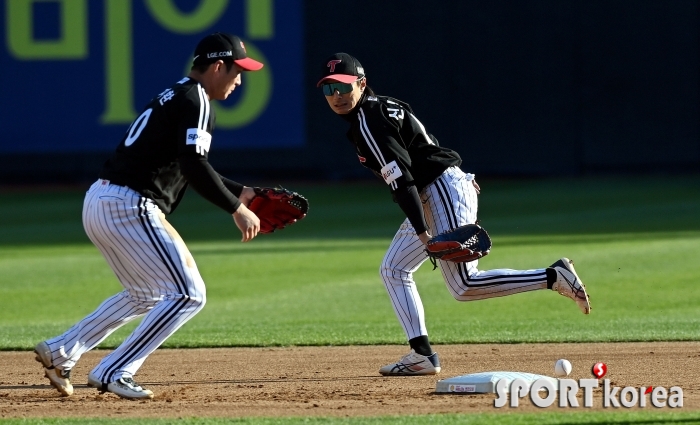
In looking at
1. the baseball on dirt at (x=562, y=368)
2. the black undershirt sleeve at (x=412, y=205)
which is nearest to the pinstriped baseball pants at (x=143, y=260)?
the black undershirt sleeve at (x=412, y=205)

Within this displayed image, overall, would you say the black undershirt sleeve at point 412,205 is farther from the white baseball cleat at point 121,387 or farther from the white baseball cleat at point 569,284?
the white baseball cleat at point 121,387

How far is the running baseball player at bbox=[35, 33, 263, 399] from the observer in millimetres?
5203

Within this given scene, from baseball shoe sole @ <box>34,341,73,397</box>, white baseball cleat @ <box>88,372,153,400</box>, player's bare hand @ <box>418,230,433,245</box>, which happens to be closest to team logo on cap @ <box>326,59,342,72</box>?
player's bare hand @ <box>418,230,433,245</box>

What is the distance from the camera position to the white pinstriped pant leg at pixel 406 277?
6.24 m

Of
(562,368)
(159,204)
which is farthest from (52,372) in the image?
(562,368)

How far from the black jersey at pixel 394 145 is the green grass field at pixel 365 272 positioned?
1.52 metres

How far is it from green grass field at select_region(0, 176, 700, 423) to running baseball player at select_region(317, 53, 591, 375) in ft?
4.62

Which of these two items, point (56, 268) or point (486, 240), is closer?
point (486, 240)

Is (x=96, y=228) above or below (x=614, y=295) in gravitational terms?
above

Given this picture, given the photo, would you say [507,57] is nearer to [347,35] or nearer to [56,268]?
[347,35]

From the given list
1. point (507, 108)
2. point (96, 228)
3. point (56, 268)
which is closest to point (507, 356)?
point (96, 228)

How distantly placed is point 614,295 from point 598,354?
3208 mm

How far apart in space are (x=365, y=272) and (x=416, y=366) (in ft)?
17.4

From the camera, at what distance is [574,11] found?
2070 centimetres
